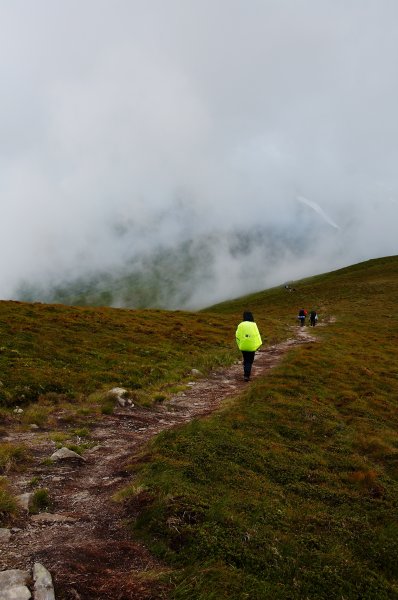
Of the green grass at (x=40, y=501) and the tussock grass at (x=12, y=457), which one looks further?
the tussock grass at (x=12, y=457)

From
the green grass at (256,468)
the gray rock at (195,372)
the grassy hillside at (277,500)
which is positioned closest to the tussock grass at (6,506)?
the green grass at (256,468)

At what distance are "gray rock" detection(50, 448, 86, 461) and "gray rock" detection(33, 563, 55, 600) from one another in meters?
5.64

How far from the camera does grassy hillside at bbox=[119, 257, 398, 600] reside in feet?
22.7

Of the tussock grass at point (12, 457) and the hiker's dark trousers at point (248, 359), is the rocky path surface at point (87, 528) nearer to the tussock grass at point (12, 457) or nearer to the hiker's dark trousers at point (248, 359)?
the tussock grass at point (12, 457)

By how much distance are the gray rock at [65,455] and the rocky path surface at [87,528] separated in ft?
0.44

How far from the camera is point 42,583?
6.30 metres

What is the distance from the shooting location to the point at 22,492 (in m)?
9.80

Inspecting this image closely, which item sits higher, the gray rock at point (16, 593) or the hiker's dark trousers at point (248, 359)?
the hiker's dark trousers at point (248, 359)

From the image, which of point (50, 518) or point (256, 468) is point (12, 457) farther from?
point (256, 468)

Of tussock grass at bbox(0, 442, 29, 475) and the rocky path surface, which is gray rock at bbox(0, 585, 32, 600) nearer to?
the rocky path surface

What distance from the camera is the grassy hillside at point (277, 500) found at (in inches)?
272

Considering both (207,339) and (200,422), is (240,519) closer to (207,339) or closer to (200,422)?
(200,422)

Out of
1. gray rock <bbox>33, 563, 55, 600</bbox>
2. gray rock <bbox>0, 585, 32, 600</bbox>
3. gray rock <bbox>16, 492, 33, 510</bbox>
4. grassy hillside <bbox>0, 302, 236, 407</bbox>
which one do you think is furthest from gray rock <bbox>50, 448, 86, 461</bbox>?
grassy hillside <bbox>0, 302, 236, 407</bbox>

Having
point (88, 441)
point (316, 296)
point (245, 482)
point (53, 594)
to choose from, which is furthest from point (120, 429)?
point (316, 296)
